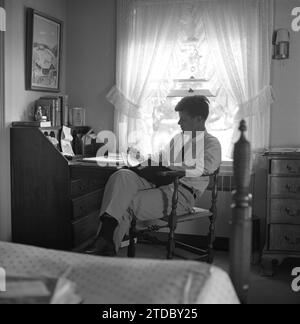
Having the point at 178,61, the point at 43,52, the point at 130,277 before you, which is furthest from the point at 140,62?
the point at 130,277

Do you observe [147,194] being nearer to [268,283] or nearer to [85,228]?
[85,228]

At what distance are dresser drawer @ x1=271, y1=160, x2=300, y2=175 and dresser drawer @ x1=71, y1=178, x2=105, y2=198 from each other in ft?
4.66

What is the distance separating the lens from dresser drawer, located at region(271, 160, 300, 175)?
A: 11.5ft

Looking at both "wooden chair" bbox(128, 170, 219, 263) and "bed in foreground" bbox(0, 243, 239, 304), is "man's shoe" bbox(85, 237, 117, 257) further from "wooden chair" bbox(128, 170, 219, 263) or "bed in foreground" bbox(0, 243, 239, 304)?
"bed in foreground" bbox(0, 243, 239, 304)

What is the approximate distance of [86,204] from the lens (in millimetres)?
3893

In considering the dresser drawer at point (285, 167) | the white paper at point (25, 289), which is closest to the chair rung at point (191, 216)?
the dresser drawer at point (285, 167)

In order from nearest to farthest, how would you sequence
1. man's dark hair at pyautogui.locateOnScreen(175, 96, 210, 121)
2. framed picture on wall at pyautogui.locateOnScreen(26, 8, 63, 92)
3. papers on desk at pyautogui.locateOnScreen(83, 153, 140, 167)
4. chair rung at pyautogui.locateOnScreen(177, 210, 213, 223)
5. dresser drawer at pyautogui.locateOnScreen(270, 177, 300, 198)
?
1. chair rung at pyautogui.locateOnScreen(177, 210, 213, 223)
2. man's dark hair at pyautogui.locateOnScreen(175, 96, 210, 121)
3. dresser drawer at pyautogui.locateOnScreen(270, 177, 300, 198)
4. papers on desk at pyautogui.locateOnScreen(83, 153, 140, 167)
5. framed picture on wall at pyautogui.locateOnScreen(26, 8, 63, 92)

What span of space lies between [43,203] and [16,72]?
3.70 feet

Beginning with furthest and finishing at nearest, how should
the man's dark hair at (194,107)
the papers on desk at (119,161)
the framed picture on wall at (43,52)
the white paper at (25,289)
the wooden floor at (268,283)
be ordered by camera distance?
the framed picture on wall at (43,52), the papers on desk at (119,161), the man's dark hair at (194,107), the wooden floor at (268,283), the white paper at (25,289)

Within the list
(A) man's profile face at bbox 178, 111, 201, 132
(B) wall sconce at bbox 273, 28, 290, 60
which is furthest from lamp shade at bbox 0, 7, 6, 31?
(B) wall sconce at bbox 273, 28, 290, 60

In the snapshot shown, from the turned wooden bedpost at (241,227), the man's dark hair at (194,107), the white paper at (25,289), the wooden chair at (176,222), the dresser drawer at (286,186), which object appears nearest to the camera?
the white paper at (25,289)

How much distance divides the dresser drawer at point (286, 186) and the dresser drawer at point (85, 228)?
4.95ft

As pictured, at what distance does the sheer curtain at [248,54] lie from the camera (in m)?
4.07

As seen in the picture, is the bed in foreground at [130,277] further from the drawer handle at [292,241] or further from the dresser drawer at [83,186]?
the drawer handle at [292,241]
